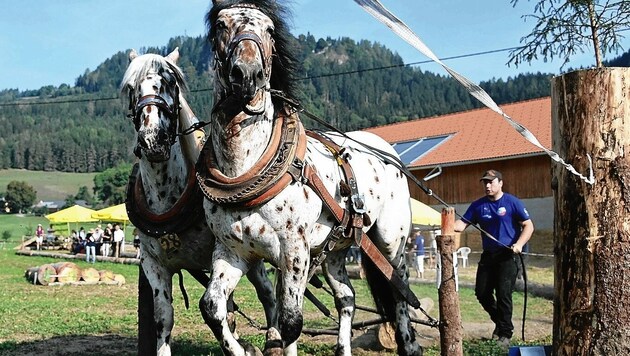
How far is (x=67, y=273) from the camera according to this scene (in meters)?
18.2

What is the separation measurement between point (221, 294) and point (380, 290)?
217 cm

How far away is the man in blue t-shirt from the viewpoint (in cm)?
717

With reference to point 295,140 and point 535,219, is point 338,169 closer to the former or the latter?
point 295,140

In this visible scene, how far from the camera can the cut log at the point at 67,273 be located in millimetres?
18031

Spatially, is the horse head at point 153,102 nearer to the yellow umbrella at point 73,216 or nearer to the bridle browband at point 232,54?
the bridle browband at point 232,54

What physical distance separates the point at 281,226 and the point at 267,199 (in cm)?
19

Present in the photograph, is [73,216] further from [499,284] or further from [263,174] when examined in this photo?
[263,174]

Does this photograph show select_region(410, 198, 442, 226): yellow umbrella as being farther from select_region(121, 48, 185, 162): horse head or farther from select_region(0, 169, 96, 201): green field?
select_region(0, 169, 96, 201): green field

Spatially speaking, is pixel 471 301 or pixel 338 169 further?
pixel 471 301

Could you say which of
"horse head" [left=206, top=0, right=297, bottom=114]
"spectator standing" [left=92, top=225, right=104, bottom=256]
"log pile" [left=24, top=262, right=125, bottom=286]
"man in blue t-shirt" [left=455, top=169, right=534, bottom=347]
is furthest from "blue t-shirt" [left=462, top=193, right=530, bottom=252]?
"spectator standing" [left=92, top=225, right=104, bottom=256]

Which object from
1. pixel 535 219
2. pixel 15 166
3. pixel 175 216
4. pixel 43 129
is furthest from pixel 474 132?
pixel 43 129

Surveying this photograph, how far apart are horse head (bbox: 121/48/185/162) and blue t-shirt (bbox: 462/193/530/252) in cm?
366

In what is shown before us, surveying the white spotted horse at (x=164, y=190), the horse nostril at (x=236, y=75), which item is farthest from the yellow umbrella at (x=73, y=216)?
the horse nostril at (x=236, y=75)

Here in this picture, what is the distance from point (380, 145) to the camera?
6305 millimetres
